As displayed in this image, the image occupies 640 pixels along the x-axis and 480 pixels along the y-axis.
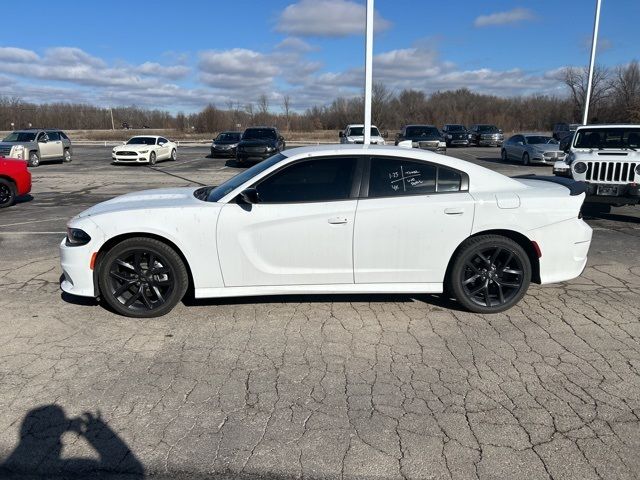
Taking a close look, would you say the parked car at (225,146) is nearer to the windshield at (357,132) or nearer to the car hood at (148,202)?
the windshield at (357,132)

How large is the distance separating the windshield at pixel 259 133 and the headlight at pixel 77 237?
2116 cm

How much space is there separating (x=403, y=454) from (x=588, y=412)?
4.31ft

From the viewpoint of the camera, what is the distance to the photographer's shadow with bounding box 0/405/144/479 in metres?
2.62

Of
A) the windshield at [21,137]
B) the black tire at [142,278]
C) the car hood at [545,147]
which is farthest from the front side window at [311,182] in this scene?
the windshield at [21,137]

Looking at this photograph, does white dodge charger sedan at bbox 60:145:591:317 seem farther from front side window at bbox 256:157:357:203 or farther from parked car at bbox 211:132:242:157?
parked car at bbox 211:132:242:157

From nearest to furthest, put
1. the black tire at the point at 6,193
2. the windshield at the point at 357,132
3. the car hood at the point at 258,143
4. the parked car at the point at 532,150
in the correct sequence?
the black tire at the point at 6,193
the parked car at the point at 532,150
the car hood at the point at 258,143
the windshield at the point at 357,132

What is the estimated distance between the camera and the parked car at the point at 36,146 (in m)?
22.1

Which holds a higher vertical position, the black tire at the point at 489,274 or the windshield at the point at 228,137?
the windshield at the point at 228,137

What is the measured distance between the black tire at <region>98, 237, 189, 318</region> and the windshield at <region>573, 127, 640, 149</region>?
912cm

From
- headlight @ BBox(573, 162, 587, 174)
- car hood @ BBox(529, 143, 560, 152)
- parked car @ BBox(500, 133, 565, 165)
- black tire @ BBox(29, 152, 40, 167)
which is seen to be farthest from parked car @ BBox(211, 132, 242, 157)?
headlight @ BBox(573, 162, 587, 174)

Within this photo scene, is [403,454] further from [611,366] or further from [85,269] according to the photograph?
[85,269]

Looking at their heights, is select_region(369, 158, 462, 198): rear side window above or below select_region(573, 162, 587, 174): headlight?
above

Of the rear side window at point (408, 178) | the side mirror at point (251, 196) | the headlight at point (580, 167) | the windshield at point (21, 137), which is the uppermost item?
the windshield at point (21, 137)

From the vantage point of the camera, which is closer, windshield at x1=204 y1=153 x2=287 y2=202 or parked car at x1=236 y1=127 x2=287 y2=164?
windshield at x1=204 y1=153 x2=287 y2=202
